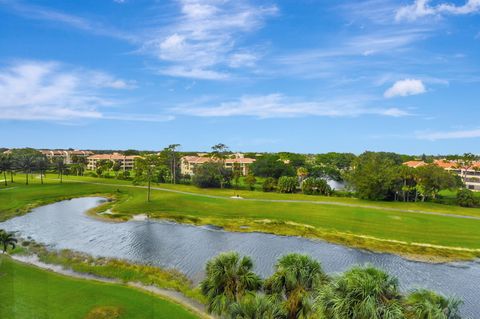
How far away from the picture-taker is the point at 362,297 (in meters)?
12.2

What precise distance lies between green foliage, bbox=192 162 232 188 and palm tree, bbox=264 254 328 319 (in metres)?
73.5

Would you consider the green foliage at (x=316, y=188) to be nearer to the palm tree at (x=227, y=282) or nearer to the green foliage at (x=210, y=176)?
the green foliage at (x=210, y=176)

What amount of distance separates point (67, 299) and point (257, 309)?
17.1 metres

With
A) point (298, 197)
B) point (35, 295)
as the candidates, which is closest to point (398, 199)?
point (298, 197)

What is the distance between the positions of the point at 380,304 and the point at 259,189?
3061 inches

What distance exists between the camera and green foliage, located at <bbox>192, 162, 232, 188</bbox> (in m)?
90.0

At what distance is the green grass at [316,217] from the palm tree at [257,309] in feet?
101

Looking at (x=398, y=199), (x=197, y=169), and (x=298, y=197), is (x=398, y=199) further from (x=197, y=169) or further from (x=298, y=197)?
(x=197, y=169)

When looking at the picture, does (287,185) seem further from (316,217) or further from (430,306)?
Answer: (430,306)

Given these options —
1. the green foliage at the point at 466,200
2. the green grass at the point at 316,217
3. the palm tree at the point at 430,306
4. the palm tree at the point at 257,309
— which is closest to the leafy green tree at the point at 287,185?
the green grass at the point at 316,217

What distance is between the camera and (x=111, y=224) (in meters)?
50.7

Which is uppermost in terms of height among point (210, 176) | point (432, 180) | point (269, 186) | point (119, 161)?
point (119, 161)

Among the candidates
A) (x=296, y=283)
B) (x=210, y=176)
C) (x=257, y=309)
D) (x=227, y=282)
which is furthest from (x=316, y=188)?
(x=257, y=309)

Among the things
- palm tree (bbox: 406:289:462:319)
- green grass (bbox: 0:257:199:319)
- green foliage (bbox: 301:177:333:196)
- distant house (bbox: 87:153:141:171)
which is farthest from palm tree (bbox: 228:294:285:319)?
distant house (bbox: 87:153:141:171)
